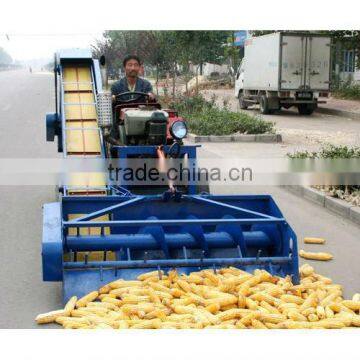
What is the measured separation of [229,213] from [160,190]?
4.87 ft

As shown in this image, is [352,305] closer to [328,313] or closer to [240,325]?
[328,313]

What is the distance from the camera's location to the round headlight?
24.7 ft

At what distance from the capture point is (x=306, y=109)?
27422 millimetres

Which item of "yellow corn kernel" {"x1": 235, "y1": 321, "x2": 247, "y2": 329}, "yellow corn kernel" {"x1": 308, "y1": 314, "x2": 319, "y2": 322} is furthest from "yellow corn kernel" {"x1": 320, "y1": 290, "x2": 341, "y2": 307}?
"yellow corn kernel" {"x1": 235, "y1": 321, "x2": 247, "y2": 329}

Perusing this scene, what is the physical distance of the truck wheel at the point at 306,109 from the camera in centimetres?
2722

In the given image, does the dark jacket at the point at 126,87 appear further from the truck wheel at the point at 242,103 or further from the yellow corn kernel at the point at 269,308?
the truck wheel at the point at 242,103

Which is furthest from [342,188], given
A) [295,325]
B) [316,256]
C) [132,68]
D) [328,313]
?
[295,325]

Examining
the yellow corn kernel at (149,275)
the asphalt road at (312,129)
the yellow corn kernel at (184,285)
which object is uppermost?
the yellow corn kernel at (149,275)

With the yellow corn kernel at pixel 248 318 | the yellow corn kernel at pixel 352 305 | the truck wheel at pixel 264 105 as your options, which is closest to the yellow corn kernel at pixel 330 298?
the yellow corn kernel at pixel 352 305

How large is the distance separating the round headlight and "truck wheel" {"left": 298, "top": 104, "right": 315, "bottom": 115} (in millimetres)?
20380

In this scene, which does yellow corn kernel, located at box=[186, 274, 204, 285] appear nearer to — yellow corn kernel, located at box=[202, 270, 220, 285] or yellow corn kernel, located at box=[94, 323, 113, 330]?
yellow corn kernel, located at box=[202, 270, 220, 285]

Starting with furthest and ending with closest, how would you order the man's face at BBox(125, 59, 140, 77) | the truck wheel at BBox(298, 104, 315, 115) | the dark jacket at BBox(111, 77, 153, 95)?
the truck wheel at BBox(298, 104, 315, 115) < the dark jacket at BBox(111, 77, 153, 95) < the man's face at BBox(125, 59, 140, 77)

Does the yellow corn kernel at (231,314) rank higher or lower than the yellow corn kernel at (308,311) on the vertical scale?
higher

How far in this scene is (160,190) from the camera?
26.6 ft
